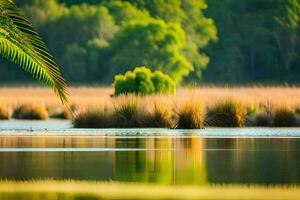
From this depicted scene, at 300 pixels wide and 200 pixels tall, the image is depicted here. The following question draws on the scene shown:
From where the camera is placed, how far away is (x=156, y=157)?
1544 centimetres

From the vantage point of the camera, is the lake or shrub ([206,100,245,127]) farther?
shrub ([206,100,245,127])

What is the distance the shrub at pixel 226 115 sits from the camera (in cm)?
2842

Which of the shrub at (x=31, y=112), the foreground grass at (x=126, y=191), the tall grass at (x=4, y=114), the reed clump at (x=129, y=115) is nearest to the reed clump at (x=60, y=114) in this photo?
the shrub at (x=31, y=112)

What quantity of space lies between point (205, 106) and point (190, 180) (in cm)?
1749

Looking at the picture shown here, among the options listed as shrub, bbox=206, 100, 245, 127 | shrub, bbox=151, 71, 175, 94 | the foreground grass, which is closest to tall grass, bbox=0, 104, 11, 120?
shrub, bbox=151, 71, 175, 94

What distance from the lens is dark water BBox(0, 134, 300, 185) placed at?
12.1 meters

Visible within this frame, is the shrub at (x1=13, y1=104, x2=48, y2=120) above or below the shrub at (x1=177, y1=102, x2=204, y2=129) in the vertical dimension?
above

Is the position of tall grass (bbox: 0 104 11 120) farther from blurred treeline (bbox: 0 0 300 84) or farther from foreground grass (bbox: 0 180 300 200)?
blurred treeline (bbox: 0 0 300 84)

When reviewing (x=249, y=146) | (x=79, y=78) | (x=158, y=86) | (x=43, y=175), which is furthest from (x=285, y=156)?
(x=79, y=78)

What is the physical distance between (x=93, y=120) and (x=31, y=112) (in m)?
9.39

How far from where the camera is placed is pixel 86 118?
2825cm

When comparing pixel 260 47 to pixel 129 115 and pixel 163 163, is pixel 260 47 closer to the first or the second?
pixel 129 115

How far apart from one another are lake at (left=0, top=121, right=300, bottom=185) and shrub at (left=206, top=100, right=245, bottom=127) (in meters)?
4.96

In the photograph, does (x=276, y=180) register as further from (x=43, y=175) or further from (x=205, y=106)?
(x=205, y=106)
